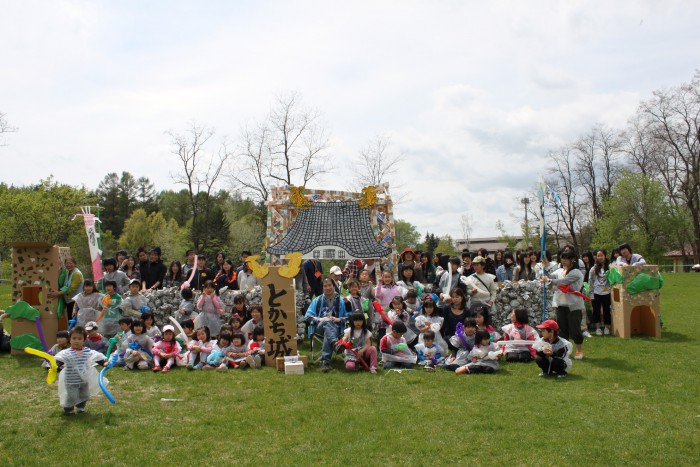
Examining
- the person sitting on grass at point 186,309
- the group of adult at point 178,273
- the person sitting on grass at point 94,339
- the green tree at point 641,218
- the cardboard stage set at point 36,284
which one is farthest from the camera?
the green tree at point 641,218

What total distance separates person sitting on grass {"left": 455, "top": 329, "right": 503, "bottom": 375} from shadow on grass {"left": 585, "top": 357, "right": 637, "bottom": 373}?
1.34 m

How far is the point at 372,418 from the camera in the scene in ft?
17.3

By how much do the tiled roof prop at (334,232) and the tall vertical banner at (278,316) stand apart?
3.36m

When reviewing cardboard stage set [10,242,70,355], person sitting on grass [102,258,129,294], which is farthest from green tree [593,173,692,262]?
cardboard stage set [10,242,70,355]

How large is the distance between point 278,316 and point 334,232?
4.13 meters

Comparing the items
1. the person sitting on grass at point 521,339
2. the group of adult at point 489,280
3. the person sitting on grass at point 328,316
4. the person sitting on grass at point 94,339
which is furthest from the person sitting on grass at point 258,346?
the person sitting on grass at point 521,339

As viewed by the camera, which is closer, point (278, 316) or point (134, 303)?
point (278, 316)

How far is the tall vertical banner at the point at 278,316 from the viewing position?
315 inches

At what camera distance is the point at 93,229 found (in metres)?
10.3

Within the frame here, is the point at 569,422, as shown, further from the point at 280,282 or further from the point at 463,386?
the point at 280,282

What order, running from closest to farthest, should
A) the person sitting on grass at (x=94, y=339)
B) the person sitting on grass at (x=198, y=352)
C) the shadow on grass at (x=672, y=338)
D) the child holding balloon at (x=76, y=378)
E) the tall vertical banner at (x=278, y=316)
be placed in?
the child holding balloon at (x=76, y=378) → the person sitting on grass at (x=198, y=352) → the tall vertical banner at (x=278, y=316) → the person sitting on grass at (x=94, y=339) → the shadow on grass at (x=672, y=338)

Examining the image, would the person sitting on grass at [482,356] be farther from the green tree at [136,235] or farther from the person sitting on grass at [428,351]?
the green tree at [136,235]

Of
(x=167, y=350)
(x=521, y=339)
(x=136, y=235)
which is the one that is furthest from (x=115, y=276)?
(x=136, y=235)

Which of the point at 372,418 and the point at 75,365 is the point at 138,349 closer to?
the point at 75,365
